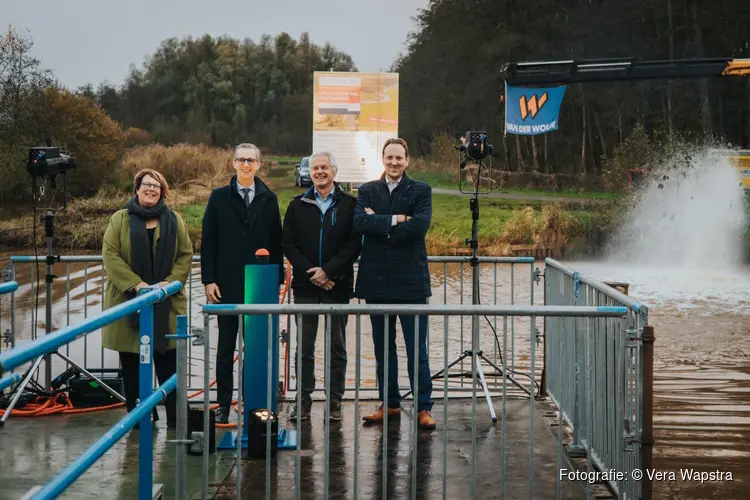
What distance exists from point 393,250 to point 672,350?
556 centimetres

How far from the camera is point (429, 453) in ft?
18.4

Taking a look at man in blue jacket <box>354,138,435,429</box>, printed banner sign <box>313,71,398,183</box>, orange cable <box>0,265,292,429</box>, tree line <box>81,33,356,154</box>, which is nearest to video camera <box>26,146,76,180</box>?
orange cable <box>0,265,292,429</box>

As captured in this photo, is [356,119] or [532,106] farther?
→ [532,106]

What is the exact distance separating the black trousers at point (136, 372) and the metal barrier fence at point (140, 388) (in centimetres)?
160

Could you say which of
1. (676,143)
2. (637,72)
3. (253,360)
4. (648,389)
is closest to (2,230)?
(637,72)

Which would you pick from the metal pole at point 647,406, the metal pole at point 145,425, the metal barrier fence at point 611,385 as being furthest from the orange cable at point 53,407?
the metal pole at point 647,406

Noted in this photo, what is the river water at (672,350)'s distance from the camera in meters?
6.12

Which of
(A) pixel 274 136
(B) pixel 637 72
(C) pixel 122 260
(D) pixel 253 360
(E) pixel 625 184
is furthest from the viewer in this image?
(A) pixel 274 136

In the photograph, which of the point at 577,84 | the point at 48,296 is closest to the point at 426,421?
the point at 48,296

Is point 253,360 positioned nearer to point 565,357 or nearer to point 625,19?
point 565,357

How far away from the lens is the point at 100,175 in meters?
33.7

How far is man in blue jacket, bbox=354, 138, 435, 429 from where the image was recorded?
6.05 metres

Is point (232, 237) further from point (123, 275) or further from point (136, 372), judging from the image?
point (136, 372)

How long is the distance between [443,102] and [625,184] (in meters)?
15.2
